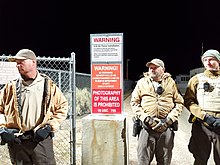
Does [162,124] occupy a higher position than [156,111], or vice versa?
[156,111]

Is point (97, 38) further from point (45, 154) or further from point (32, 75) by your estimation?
point (45, 154)

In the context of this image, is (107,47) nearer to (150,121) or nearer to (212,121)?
(150,121)

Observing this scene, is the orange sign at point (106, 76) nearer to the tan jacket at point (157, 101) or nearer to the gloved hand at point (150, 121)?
the tan jacket at point (157, 101)

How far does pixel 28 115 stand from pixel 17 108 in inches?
5.9

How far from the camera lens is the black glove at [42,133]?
3.45 meters

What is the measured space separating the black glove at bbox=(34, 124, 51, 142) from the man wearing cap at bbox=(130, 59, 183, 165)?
1451 mm

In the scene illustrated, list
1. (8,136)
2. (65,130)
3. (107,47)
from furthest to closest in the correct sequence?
(65,130) → (107,47) → (8,136)

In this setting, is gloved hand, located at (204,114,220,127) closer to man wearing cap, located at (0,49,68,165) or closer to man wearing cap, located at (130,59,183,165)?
man wearing cap, located at (130,59,183,165)

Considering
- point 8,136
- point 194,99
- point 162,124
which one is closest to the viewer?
point 8,136

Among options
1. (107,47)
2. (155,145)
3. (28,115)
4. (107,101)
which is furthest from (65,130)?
(28,115)

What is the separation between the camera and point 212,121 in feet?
13.8

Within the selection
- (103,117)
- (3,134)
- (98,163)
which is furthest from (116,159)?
(3,134)

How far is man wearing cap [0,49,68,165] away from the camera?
353 centimetres

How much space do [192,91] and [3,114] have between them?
2.69 meters
